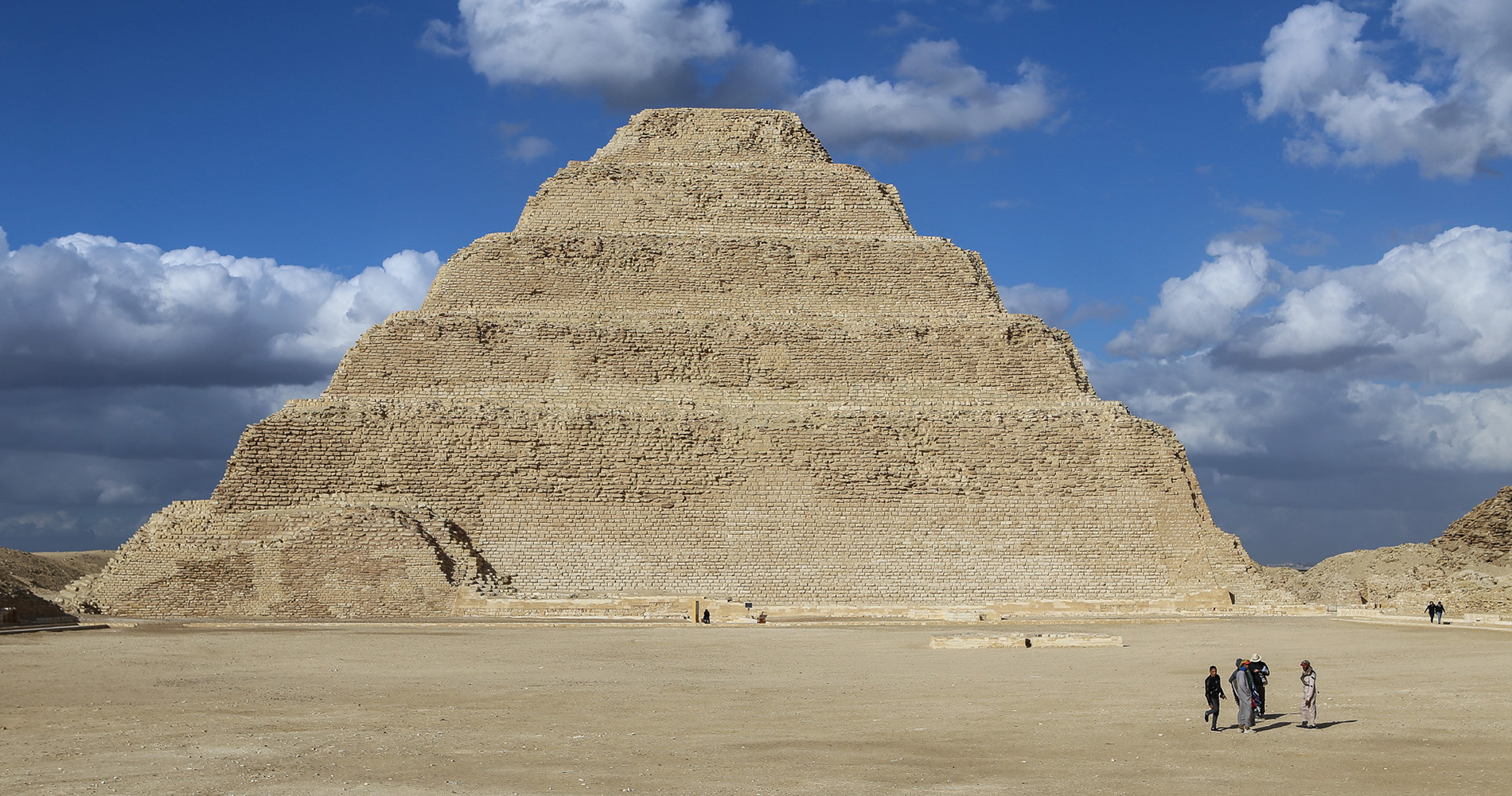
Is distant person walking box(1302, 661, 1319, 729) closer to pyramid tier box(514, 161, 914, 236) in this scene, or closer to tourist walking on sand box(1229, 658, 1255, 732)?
Answer: tourist walking on sand box(1229, 658, 1255, 732)

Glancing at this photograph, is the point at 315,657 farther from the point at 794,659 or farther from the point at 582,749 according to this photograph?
the point at 582,749

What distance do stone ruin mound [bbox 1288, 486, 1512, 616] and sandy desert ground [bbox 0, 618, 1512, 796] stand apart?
8914mm

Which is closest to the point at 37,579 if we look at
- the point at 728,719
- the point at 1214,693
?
the point at 728,719

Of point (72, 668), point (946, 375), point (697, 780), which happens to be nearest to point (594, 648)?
point (72, 668)

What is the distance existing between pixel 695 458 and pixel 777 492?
7.01ft

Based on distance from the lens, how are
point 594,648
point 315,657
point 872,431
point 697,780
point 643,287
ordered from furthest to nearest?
point 643,287 → point 872,431 → point 594,648 → point 315,657 → point 697,780

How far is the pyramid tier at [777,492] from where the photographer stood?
32.3 metres

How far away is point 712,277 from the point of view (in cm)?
3947

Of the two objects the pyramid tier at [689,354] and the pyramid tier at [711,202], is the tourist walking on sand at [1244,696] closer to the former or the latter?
the pyramid tier at [689,354]

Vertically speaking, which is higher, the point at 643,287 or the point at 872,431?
the point at 643,287

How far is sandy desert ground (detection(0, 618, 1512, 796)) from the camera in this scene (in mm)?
10438

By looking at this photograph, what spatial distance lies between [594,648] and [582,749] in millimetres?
9821

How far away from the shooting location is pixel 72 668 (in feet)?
58.5

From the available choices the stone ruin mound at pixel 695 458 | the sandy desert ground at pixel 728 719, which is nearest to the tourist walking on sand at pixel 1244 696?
the sandy desert ground at pixel 728 719
